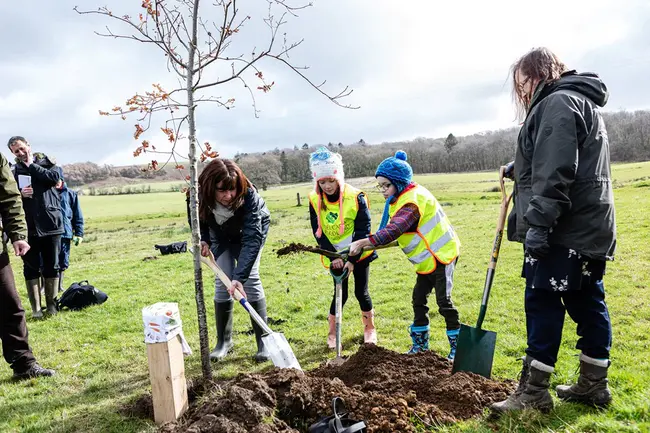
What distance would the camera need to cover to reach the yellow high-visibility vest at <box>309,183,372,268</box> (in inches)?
207

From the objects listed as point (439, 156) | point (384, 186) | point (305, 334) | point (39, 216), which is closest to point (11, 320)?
point (39, 216)

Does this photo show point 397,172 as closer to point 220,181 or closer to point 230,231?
point 220,181

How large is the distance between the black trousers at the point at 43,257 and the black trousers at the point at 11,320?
9.42ft

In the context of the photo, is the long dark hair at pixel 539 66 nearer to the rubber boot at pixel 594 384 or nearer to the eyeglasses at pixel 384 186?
the eyeglasses at pixel 384 186

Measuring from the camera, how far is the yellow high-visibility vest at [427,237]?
453 cm

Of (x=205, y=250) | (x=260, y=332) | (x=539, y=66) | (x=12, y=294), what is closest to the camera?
(x=539, y=66)

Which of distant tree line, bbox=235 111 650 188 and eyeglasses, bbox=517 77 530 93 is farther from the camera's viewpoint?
distant tree line, bbox=235 111 650 188

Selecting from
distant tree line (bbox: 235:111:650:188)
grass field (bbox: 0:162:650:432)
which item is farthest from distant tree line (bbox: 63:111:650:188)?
grass field (bbox: 0:162:650:432)

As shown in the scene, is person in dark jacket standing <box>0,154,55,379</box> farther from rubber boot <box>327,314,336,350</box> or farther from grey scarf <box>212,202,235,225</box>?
rubber boot <box>327,314,336,350</box>

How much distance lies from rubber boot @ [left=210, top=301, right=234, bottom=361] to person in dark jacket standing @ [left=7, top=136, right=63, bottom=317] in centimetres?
381

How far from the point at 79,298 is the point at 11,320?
3.92 m

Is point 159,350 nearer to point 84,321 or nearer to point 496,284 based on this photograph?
point 84,321

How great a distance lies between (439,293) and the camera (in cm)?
458

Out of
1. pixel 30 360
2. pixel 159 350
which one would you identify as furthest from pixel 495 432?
pixel 30 360
